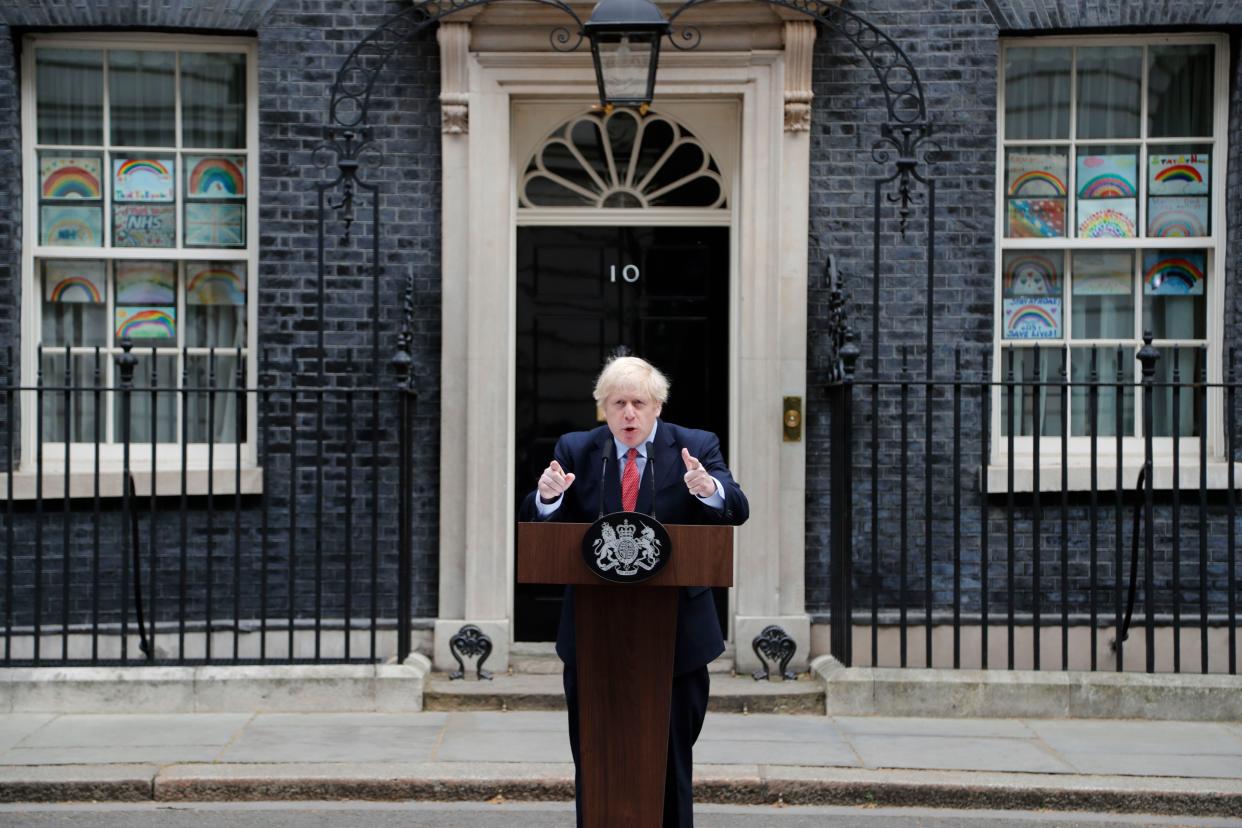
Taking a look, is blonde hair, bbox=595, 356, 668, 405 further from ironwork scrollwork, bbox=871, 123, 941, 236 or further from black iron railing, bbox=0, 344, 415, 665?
ironwork scrollwork, bbox=871, 123, 941, 236

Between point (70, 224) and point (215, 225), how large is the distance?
81 cm

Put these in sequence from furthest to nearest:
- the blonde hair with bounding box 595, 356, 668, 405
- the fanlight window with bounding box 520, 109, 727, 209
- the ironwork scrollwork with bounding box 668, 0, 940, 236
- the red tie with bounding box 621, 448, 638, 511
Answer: the fanlight window with bounding box 520, 109, 727, 209, the ironwork scrollwork with bounding box 668, 0, 940, 236, the red tie with bounding box 621, 448, 638, 511, the blonde hair with bounding box 595, 356, 668, 405

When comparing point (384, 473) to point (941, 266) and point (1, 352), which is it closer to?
point (1, 352)

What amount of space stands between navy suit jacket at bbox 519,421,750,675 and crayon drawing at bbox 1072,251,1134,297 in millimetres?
4582

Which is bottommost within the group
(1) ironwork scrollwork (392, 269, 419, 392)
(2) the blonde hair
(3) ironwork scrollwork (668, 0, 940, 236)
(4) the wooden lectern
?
(4) the wooden lectern

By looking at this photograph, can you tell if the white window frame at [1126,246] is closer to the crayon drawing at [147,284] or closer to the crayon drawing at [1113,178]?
the crayon drawing at [1113,178]

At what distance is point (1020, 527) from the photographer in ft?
28.5

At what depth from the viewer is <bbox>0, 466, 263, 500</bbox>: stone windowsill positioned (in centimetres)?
839

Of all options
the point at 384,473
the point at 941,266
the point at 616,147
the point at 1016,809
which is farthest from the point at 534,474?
the point at 1016,809

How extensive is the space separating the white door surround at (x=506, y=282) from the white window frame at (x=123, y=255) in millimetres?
1124

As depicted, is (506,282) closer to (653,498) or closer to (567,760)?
(567,760)

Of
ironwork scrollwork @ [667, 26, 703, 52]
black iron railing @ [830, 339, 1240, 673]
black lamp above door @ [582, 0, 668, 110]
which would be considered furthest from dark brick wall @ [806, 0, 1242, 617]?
black lamp above door @ [582, 0, 668, 110]

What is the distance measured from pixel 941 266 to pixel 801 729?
275 centimetres

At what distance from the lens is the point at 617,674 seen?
4.69 metres
